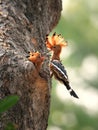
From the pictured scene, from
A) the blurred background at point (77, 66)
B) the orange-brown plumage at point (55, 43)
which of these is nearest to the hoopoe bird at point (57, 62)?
the orange-brown plumage at point (55, 43)

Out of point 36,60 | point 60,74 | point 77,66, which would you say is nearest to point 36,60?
point 36,60

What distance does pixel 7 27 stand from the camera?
3133 mm

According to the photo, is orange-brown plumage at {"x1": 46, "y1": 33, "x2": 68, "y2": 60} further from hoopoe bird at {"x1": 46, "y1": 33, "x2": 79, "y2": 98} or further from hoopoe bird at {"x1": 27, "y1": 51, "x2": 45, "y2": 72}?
hoopoe bird at {"x1": 27, "y1": 51, "x2": 45, "y2": 72}

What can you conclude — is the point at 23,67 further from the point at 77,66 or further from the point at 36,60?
the point at 77,66

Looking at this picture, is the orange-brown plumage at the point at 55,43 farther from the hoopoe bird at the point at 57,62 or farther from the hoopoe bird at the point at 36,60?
the hoopoe bird at the point at 36,60

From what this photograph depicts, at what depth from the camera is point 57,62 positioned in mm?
3287

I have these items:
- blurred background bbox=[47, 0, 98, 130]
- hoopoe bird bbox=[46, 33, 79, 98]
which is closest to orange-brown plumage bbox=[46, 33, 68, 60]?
hoopoe bird bbox=[46, 33, 79, 98]

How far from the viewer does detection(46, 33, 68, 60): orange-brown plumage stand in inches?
128

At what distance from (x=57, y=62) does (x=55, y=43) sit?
0.11 meters

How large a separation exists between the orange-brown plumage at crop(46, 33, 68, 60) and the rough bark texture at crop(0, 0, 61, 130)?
0.06 meters

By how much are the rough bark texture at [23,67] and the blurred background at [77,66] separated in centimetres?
613

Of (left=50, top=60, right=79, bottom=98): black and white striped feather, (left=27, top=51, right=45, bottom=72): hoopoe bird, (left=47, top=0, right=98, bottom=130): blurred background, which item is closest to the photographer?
(left=27, top=51, right=45, bottom=72): hoopoe bird

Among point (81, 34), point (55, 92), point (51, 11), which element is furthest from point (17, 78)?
point (81, 34)

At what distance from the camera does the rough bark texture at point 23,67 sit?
2.74 meters
